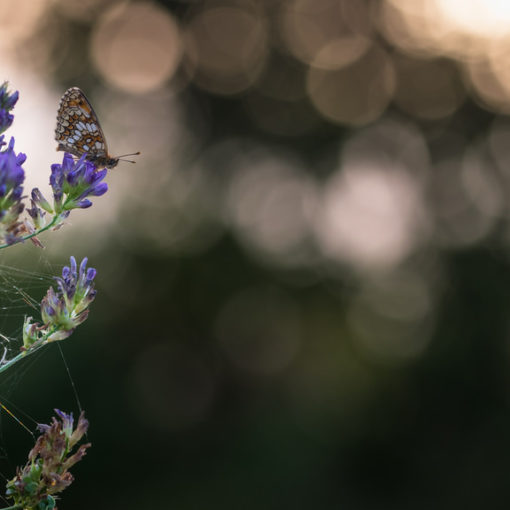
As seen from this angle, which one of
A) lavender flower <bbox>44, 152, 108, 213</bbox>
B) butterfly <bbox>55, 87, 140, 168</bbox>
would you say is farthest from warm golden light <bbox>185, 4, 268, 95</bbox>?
lavender flower <bbox>44, 152, 108, 213</bbox>

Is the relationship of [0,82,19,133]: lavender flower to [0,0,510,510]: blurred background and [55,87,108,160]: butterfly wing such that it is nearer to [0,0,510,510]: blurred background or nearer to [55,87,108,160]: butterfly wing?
[55,87,108,160]: butterfly wing

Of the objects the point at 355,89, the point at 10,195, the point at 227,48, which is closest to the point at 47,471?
the point at 10,195

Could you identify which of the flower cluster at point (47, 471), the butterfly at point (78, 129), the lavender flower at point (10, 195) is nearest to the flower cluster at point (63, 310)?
the flower cluster at point (47, 471)

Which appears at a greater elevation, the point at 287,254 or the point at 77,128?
the point at 77,128

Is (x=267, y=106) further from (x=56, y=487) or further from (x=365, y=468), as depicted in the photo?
(x=56, y=487)

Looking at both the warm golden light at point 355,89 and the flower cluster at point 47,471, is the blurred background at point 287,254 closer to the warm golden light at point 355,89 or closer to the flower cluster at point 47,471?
the warm golden light at point 355,89

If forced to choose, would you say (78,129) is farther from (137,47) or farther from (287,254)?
(137,47)
